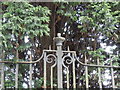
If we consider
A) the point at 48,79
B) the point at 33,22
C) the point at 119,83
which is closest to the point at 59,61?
the point at 33,22

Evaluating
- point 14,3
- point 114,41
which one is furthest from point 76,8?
point 14,3

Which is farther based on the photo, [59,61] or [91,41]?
[91,41]

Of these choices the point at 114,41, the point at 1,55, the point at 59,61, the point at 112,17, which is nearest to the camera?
the point at 59,61

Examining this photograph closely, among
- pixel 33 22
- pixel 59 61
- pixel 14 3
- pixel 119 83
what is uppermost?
pixel 14 3

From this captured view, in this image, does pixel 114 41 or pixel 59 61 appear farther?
pixel 114 41

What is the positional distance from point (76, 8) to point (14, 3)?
1.02m

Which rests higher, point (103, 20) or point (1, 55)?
point (103, 20)

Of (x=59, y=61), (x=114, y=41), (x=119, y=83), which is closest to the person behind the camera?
(x=59, y=61)

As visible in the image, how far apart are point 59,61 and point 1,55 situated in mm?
678

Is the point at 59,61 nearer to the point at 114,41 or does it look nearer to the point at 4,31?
the point at 4,31

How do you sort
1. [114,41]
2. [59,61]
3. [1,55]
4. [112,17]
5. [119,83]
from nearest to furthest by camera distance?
[59,61]
[1,55]
[112,17]
[119,83]
[114,41]

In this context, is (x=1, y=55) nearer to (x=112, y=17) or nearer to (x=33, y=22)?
(x=33, y=22)

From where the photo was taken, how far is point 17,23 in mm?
2502

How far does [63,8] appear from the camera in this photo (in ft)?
10.0
